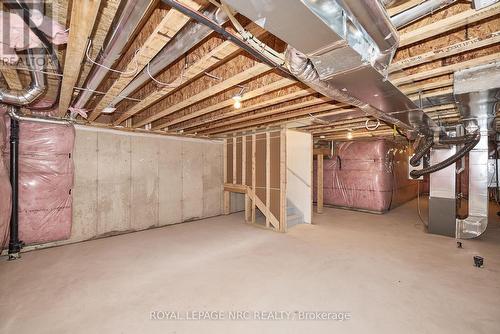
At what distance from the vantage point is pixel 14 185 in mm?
3416

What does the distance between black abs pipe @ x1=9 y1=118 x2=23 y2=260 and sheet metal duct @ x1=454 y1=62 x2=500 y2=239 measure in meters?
5.63

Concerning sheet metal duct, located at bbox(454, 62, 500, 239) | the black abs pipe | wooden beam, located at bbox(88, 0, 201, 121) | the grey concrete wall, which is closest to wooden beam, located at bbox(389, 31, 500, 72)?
sheet metal duct, located at bbox(454, 62, 500, 239)

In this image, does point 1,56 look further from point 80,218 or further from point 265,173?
point 265,173

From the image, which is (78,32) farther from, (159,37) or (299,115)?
(299,115)

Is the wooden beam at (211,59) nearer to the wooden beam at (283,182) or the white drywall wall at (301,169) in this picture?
the wooden beam at (283,182)

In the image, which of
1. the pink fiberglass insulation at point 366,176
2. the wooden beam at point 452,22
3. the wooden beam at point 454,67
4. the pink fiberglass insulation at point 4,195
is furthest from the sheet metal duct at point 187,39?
the pink fiberglass insulation at point 366,176

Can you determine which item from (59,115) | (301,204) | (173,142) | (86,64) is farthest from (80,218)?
(301,204)

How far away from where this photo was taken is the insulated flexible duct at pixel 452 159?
3.58 metres

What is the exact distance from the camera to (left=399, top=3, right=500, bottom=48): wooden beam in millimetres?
1291

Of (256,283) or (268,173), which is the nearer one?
(256,283)

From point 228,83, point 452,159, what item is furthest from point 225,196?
point 452,159

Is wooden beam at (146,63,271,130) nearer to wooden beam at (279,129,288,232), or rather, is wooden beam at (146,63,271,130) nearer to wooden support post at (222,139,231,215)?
wooden beam at (279,129,288,232)

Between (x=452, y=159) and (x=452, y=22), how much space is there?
11.2 feet

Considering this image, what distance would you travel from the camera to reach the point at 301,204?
5500 mm
